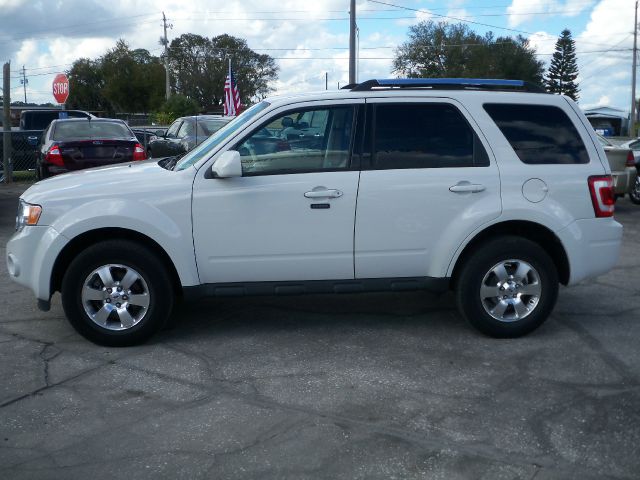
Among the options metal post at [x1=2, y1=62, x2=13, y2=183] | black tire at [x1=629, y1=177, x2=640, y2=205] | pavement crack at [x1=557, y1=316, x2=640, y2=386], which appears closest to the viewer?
pavement crack at [x1=557, y1=316, x2=640, y2=386]

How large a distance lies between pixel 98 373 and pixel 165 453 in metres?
1.42

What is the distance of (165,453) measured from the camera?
397cm

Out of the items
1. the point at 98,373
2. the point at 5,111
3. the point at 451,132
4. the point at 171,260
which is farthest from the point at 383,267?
the point at 5,111

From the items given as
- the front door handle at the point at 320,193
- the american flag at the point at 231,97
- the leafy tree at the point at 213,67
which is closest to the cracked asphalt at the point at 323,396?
the front door handle at the point at 320,193

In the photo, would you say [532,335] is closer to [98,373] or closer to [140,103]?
[98,373]

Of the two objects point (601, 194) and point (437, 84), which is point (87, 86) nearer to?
point (437, 84)

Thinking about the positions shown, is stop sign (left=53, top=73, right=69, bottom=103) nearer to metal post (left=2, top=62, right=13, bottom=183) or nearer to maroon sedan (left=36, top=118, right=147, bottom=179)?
metal post (left=2, top=62, right=13, bottom=183)

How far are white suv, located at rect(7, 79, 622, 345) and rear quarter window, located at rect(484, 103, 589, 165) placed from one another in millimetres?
11

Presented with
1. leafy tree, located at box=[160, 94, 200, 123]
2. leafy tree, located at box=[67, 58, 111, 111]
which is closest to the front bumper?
leafy tree, located at box=[160, 94, 200, 123]

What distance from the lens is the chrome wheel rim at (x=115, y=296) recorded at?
5.62 metres

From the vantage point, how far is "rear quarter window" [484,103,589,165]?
5.93 m

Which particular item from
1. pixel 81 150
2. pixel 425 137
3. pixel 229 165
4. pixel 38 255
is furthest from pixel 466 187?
pixel 81 150

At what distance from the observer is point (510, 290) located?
5.93 meters

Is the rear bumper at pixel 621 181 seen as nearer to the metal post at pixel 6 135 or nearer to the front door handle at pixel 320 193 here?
the front door handle at pixel 320 193
